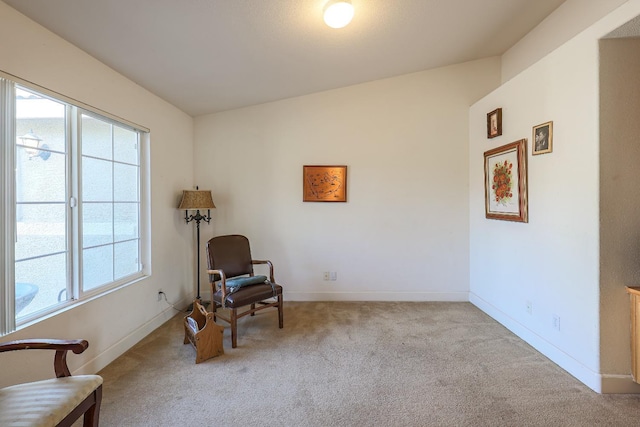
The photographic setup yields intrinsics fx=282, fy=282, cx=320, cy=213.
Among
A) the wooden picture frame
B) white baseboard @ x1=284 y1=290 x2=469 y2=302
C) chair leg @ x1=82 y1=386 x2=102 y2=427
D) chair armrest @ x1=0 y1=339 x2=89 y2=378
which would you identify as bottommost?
white baseboard @ x1=284 y1=290 x2=469 y2=302

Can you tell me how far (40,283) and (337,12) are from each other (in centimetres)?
275

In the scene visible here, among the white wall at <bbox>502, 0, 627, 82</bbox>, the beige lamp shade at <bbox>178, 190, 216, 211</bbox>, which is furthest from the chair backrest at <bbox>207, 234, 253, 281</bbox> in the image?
the white wall at <bbox>502, 0, 627, 82</bbox>

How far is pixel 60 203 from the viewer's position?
2.02m

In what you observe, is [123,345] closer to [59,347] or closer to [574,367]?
[59,347]

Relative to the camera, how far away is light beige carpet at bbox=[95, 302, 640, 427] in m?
1.70

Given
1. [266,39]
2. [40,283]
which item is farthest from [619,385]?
[40,283]

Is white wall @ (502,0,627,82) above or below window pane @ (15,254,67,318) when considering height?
above

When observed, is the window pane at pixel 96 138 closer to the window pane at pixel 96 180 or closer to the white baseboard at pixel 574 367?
the window pane at pixel 96 180

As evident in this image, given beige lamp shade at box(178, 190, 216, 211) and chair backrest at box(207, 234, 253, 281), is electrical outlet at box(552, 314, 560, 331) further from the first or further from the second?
beige lamp shade at box(178, 190, 216, 211)

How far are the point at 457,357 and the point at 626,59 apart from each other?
2476 millimetres

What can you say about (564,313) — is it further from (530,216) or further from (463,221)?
(463,221)

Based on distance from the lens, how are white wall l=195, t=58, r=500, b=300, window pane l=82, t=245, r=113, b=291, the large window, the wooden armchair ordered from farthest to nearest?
white wall l=195, t=58, r=500, b=300 < window pane l=82, t=245, r=113, b=291 < the large window < the wooden armchair

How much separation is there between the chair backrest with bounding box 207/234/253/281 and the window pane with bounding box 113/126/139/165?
1.11m

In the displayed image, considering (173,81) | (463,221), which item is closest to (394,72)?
(463,221)
